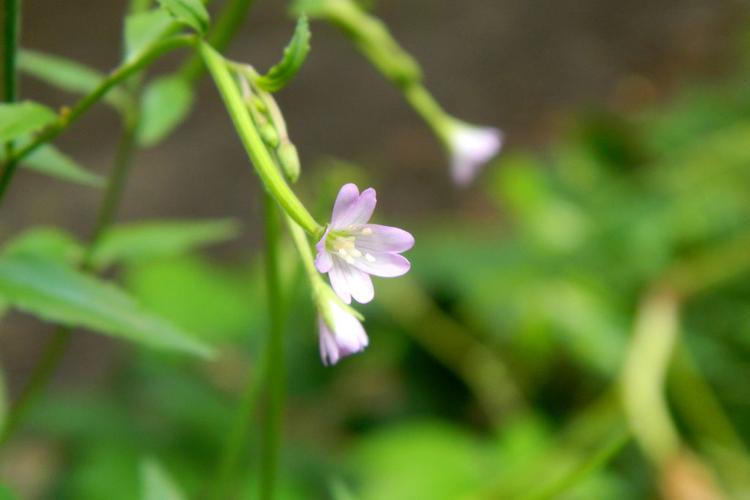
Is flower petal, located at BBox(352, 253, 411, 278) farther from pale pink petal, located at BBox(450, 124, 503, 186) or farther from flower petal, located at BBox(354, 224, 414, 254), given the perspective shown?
pale pink petal, located at BBox(450, 124, 503, 186)

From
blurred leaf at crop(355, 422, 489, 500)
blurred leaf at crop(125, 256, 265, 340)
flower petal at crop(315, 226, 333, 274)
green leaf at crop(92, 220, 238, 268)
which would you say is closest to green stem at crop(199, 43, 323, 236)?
flower petal at crop(315, 226, 333, 274)

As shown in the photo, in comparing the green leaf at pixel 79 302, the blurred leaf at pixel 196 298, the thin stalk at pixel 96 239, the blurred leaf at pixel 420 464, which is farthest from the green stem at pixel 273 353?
the blurred leaf at pixel 196 298

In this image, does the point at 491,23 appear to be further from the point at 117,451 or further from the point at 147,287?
the point at 117,451

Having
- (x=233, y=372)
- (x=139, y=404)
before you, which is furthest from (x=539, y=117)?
(x=139, y=404)

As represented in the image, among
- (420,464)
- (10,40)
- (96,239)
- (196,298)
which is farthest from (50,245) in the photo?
(196,298)

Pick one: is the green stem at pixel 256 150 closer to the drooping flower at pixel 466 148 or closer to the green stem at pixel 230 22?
the green stem at pixel 230 22

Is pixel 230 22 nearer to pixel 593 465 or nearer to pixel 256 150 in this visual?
pixel 256 150
